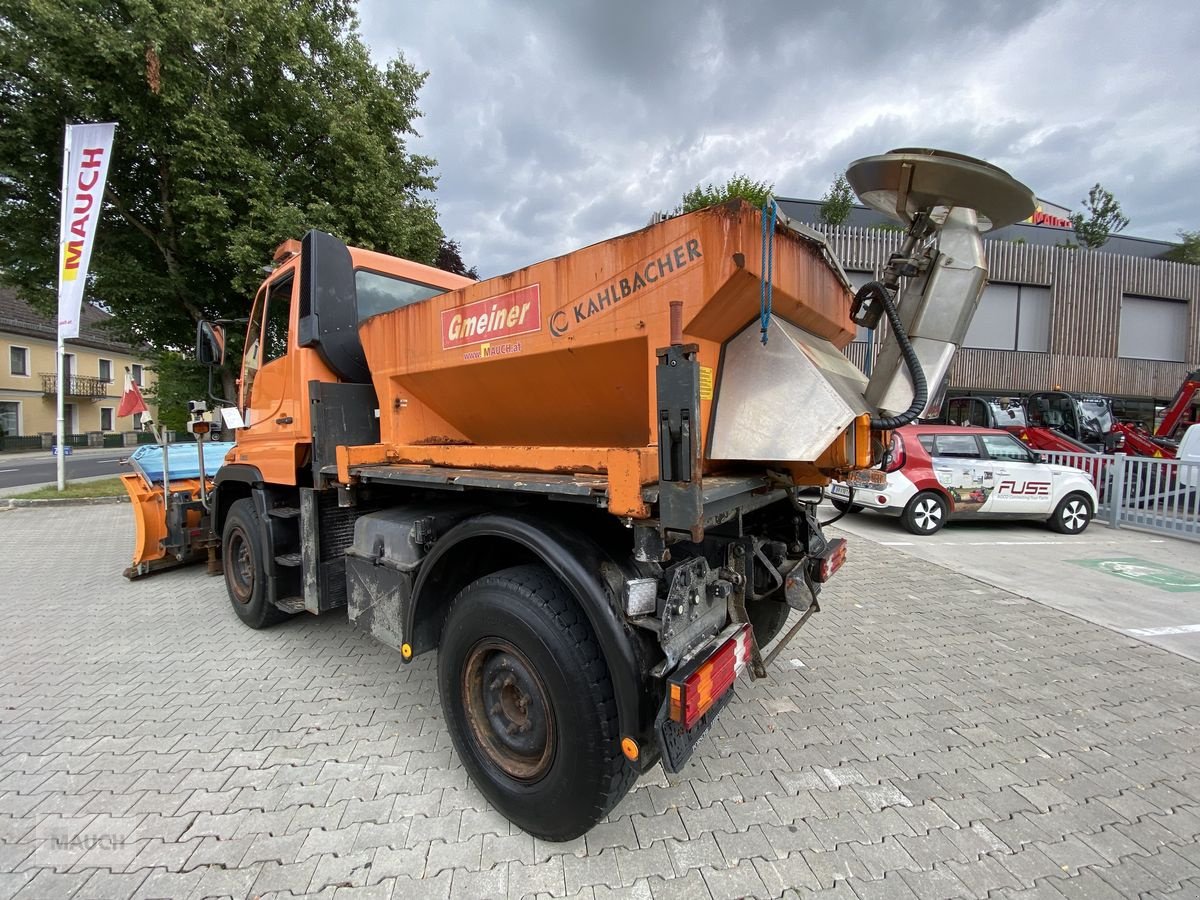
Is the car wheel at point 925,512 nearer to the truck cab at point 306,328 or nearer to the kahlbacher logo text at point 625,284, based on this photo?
the truck cab at point 306,328

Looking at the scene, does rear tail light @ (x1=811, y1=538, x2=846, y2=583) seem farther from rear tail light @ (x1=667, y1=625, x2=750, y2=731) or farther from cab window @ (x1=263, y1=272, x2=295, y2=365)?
cab window @ (x1=263, y1=272, x2=295, y2=365)

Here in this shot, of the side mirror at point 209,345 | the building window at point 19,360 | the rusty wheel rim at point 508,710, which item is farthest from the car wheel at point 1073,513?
the building window at point 19,360

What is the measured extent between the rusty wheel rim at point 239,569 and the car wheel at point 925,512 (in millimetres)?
8260

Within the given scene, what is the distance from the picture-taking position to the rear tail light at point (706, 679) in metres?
1.77

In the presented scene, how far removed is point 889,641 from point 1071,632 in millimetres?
1639

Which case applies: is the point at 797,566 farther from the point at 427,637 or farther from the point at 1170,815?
the point at 427,637

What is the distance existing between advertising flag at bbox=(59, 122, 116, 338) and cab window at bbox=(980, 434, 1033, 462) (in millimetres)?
14905

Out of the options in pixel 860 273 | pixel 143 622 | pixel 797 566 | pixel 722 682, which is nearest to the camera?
pixel 722 682

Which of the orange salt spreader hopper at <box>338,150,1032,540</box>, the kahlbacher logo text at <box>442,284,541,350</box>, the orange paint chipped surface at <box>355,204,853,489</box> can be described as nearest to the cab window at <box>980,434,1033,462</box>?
the orange paint chipped surface at <box>355,204,853,489</box>

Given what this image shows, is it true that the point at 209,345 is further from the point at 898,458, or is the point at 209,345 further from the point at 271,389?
the point at 898,458

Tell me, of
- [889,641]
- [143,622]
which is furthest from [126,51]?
[889,641]

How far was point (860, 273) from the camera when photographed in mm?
16516

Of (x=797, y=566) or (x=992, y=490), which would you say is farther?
(x=992, y=490)

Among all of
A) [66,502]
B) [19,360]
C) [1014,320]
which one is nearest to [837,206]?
[1014,320]
